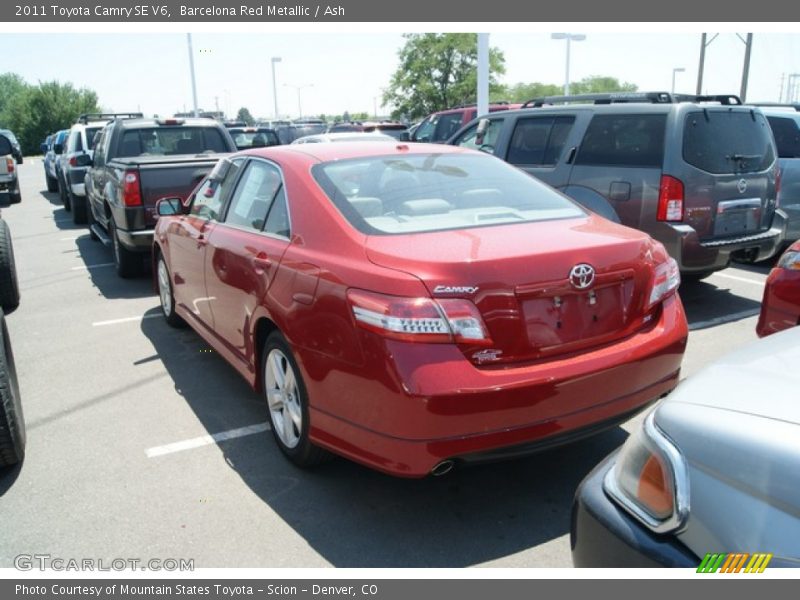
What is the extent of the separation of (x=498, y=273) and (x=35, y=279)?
793 cm

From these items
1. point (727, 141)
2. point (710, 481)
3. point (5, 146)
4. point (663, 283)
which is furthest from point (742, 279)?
point (5, 146)

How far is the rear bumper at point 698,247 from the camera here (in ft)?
→ 19.7

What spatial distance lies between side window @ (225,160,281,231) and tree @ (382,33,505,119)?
39948 mm

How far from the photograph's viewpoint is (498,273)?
2.82 metres

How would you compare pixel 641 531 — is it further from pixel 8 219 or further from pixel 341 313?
pixel 8 219

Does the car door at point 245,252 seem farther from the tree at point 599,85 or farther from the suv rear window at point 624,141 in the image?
the tree at point 599,85

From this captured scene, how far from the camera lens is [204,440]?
160 inches

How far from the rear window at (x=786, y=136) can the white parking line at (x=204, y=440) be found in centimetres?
740

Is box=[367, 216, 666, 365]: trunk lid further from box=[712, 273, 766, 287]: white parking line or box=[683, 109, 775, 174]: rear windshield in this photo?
box=[712, 273, 766, 287]: white parking line

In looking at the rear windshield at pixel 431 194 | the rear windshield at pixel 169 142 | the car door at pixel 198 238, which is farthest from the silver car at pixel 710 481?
the rear windshield at pixel 169 142

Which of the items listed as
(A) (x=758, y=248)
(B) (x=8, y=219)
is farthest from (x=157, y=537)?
(B) (x=8, y=219)

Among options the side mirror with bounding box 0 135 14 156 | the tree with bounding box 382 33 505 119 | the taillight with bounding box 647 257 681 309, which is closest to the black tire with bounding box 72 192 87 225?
the side mirror with bounding box 0 135 14 156

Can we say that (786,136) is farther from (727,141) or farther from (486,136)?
(486,136)

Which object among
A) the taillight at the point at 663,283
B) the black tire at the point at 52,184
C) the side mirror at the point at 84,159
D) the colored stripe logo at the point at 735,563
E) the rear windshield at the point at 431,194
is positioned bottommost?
the black tire at the point at 52,184
